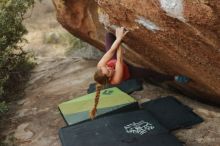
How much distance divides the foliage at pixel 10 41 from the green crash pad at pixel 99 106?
1.79 metres

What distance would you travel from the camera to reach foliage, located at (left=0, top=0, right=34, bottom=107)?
8211 millimetres

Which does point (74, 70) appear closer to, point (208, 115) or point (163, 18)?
point (208, 115)

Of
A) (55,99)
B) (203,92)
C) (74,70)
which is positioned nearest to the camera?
(203,92)

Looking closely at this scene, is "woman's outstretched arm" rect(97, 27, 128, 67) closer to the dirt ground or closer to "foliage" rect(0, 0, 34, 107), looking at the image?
the dirt ground

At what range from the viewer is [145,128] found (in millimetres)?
5594

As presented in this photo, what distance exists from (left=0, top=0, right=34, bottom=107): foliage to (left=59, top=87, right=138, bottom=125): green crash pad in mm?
1789

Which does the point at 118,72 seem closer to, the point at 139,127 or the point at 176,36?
the point at 139,127

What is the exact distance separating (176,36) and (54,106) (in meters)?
3.44

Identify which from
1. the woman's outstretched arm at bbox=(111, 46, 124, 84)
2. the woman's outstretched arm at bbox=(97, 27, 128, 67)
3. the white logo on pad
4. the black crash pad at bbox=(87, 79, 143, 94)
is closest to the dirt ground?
the black crash pad at bbox=(87, 79, 143, 94)

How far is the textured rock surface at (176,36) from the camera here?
3920mm

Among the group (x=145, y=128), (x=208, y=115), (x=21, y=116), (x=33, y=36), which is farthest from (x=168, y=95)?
(x=33, y=36)

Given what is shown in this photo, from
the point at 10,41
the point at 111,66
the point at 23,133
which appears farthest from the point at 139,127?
the point at 10,41

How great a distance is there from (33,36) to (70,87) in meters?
8.44

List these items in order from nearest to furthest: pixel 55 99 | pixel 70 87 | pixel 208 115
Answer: pixel 208 115
pixel 55 99
pixel 70 87
